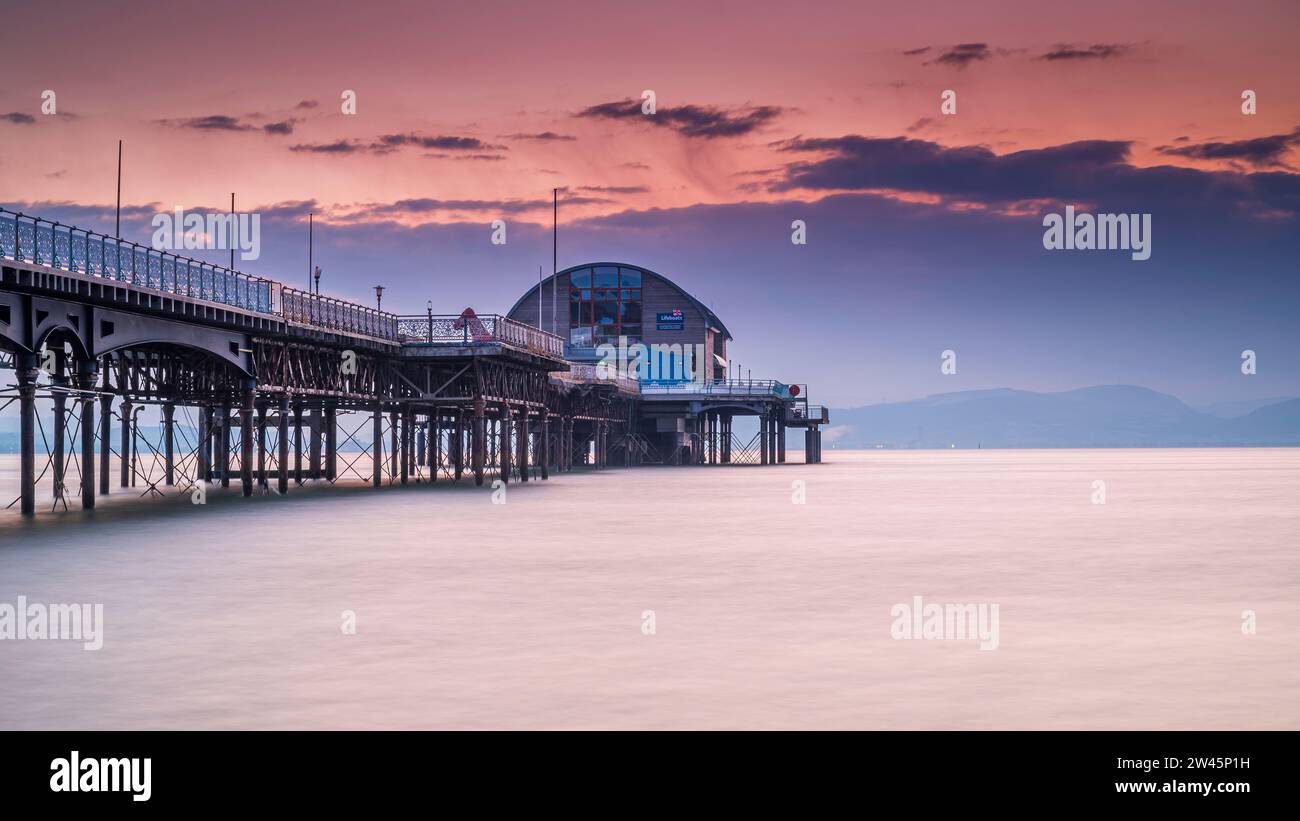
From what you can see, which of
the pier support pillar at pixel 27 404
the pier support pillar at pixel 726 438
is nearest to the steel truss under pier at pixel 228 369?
the pier support pillar at pixel 27 404

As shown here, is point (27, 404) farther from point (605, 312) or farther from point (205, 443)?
point (605, 312)

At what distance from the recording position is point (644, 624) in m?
15.9

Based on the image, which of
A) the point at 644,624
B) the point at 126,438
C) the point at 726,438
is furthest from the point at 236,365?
the point at 726,438

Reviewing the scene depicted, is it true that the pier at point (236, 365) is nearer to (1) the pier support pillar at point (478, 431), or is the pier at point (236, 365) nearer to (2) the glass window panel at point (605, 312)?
(1) the pier support pillar at point (478, 431)

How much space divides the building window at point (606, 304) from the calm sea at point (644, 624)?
7000 cm

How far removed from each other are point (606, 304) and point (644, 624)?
296 feet

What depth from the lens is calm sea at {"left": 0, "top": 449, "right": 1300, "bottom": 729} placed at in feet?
36.4

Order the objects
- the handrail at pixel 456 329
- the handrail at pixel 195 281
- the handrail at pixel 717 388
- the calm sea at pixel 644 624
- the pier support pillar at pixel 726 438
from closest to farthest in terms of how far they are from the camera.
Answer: the calm sea at pixel 644 624 → the handrail at pixel 195 281 → the handrail at pixel 456 329 → the handrail at pixel 717 388 → the pier support pillar at pixel 726 438

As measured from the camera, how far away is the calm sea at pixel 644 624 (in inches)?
437

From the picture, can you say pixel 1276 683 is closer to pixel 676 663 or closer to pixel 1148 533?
pixel 676 663

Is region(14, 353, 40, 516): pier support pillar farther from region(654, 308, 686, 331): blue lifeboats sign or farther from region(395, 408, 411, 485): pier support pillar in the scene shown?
region(654, 308, 686, 331): blue lifeboats sign

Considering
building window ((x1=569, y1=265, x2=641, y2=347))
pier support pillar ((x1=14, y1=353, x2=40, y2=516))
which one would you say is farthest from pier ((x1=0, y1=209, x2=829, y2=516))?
building window ((x1=569, y1=265, x2=641, y2=347))
